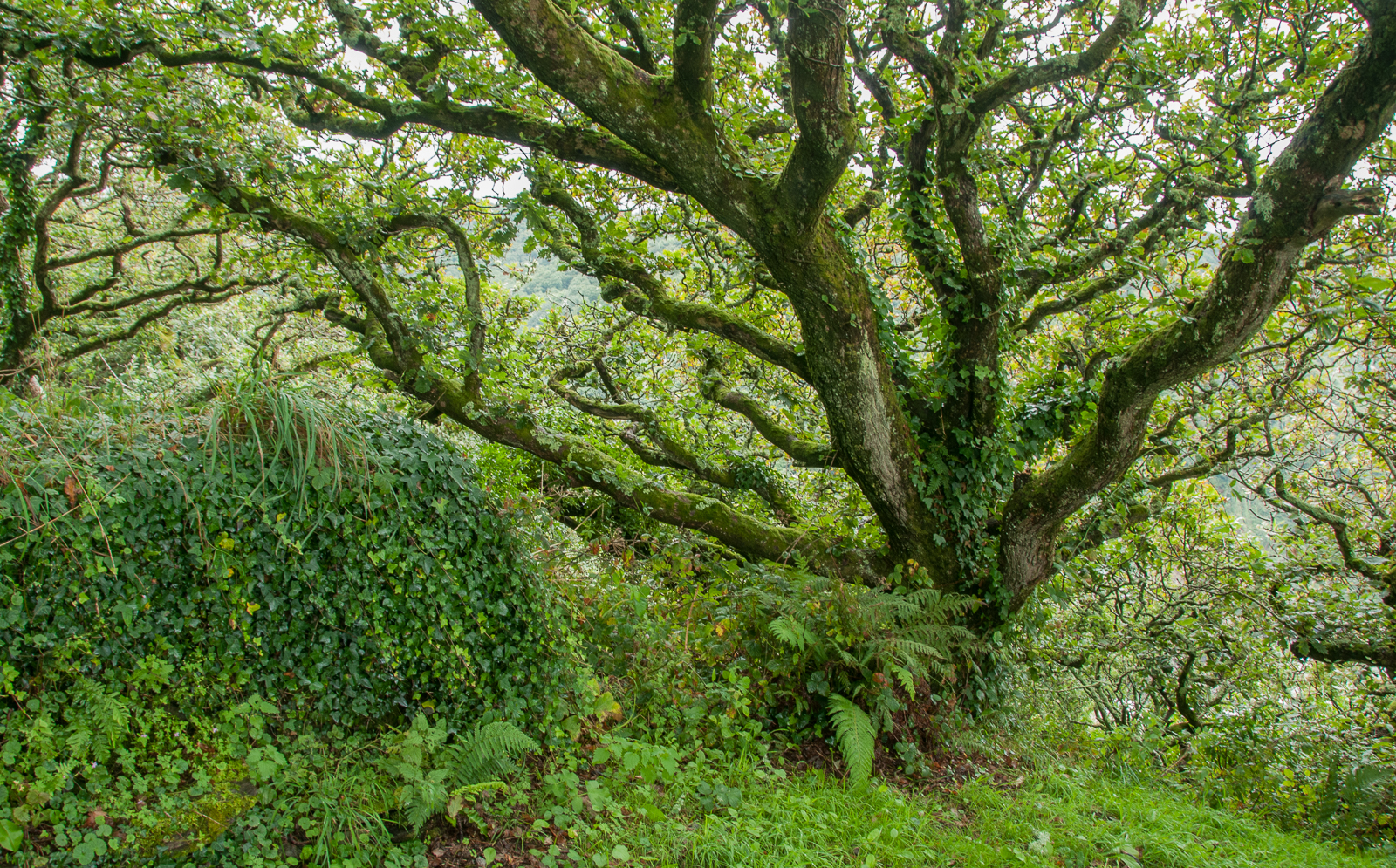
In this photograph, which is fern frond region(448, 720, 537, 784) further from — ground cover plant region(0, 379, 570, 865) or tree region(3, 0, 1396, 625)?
tree region(3, 0, 1396, 625)

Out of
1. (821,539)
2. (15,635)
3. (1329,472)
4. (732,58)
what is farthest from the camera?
(1329,472)

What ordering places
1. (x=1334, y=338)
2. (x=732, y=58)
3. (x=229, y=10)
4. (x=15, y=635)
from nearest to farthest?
(x=15, y=635) < (x=229, y=10) < (x=1334, y=338) < (x=732, y=58)

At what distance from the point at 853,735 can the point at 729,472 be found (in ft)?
14.4

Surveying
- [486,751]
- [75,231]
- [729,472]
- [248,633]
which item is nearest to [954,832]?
[486,751]

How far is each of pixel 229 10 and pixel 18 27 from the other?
63.7 inches

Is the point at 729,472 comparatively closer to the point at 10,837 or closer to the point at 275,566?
the point at 275,566

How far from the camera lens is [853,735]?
4.46 m

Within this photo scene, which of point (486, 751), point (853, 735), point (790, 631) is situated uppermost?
point (790, 631)

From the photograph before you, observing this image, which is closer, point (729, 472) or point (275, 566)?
point (275, 566)

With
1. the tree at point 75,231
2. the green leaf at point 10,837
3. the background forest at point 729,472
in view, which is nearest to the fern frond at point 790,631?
the background forest at point 729,472

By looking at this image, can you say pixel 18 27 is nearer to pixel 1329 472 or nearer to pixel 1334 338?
pixel 1334 338

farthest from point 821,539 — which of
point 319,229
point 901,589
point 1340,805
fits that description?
point 319,229

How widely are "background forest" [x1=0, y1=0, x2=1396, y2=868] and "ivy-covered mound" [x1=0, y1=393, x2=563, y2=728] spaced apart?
0.07 feet

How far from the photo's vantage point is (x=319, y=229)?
5926 millimetres
